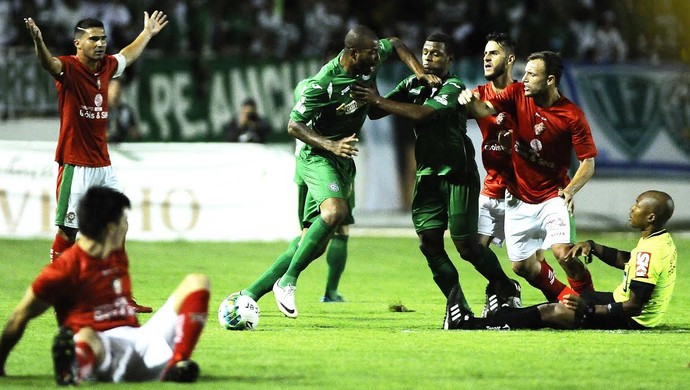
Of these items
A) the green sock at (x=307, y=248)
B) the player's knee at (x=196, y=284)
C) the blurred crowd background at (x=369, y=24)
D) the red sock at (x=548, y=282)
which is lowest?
the red sock at (x=548, y=282)

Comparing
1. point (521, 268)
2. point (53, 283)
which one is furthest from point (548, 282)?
point (53, 283)

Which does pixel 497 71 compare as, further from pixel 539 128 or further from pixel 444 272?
pixel 444 272

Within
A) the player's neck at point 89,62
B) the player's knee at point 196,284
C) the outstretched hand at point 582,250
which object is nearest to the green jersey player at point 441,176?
the outstretched hand at point 582,250

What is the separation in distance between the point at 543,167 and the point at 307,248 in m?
2.08

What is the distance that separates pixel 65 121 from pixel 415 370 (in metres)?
4.30

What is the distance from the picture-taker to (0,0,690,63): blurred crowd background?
2052 cm

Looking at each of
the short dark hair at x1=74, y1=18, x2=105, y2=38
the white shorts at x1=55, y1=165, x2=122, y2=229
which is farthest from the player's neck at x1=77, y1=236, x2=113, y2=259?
the short dark hair at x1=74, y1=18, x2=105, y2=38

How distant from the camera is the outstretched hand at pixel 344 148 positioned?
9.09 metres

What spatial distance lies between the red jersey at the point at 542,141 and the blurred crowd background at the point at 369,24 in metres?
10.6

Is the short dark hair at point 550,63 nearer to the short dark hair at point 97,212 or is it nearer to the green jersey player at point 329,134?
the green jersey player at point 329,134

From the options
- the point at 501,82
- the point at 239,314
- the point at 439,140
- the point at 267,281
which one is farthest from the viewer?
the point at 501,82

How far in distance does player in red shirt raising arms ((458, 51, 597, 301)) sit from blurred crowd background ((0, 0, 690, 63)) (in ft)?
34.9

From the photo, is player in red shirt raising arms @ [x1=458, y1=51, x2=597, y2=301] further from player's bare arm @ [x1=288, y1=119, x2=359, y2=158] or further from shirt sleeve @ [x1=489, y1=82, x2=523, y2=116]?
player's bare arm @ [x1=288, y1=119, x2=359, y2=158]

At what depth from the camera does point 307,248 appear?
938 centimetres
